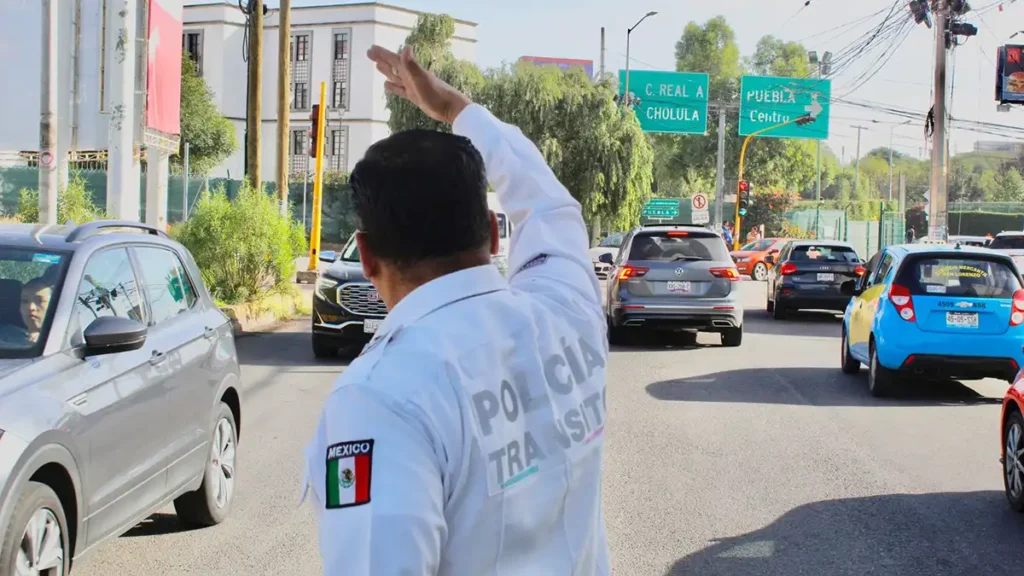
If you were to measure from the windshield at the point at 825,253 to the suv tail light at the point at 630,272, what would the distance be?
280 inches

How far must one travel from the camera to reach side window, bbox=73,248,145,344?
5262 millimetres

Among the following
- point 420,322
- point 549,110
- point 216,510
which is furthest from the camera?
point 549,110

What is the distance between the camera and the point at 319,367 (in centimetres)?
1334

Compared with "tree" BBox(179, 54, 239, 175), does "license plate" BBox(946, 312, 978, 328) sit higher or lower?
lower

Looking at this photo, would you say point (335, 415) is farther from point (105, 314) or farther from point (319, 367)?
point (319, 367)

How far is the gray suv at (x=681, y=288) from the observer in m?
16.1

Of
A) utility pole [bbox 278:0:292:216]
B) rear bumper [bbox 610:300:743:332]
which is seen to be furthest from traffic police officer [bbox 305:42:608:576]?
utility pole [bbox 278:0:292:216]

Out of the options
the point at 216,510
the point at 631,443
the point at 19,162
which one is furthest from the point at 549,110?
the point at 216,510

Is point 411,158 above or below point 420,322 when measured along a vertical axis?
above

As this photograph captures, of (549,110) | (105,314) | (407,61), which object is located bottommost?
(105,314)

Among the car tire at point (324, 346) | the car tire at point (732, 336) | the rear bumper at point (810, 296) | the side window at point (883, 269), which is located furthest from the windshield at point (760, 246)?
the car tire at point (324, 346)

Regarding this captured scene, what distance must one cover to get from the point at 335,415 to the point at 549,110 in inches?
1634

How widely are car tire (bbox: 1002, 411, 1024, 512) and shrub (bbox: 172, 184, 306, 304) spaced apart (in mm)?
12947

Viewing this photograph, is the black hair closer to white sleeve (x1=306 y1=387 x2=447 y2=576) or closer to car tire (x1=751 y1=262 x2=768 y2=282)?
white sleeve (x1=306 y1=387 x2=447 y2=576)
